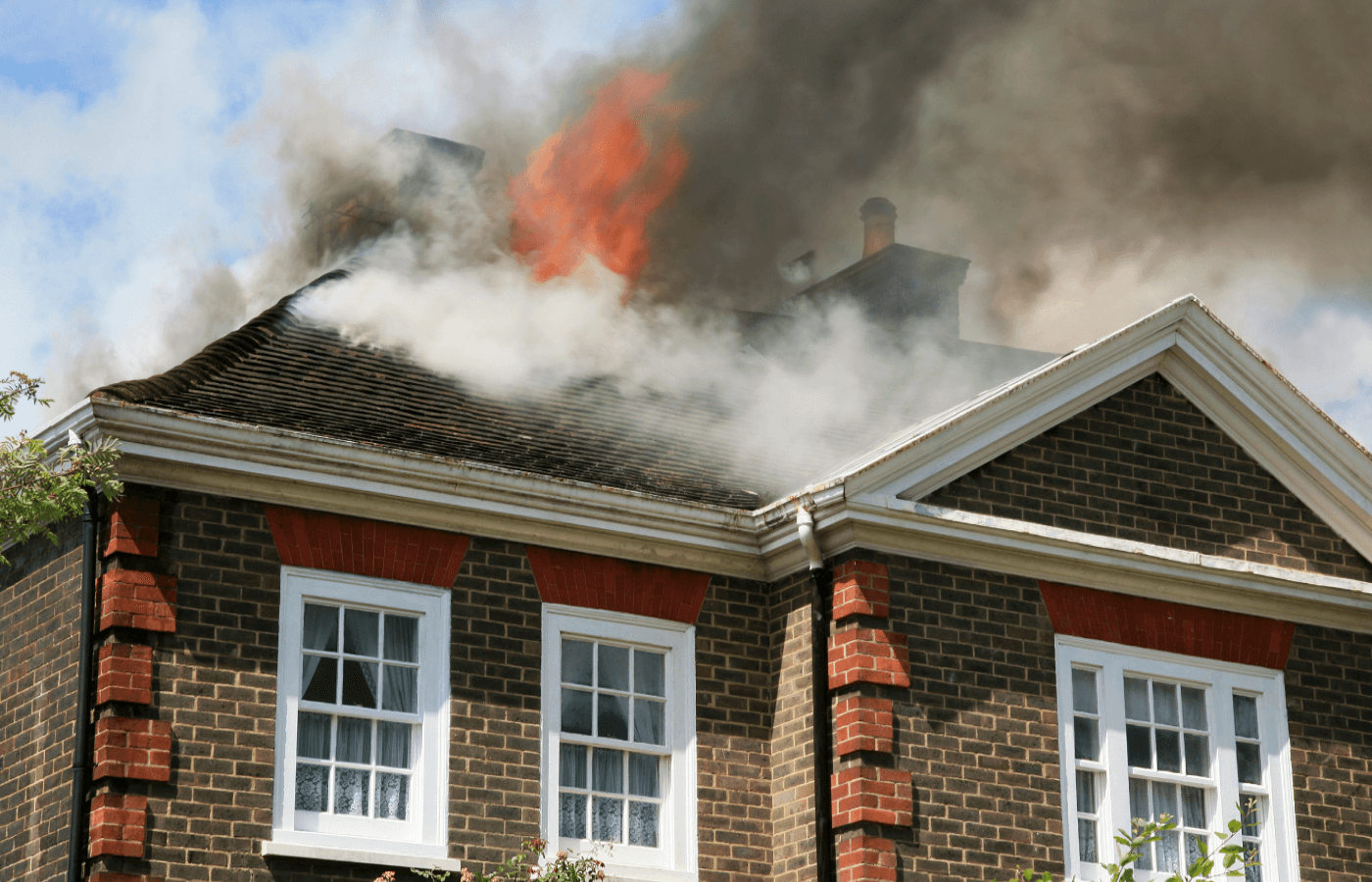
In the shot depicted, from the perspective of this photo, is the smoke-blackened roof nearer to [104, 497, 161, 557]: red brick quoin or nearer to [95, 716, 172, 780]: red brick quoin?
[104, 497, 161, 557]: red brick quoin

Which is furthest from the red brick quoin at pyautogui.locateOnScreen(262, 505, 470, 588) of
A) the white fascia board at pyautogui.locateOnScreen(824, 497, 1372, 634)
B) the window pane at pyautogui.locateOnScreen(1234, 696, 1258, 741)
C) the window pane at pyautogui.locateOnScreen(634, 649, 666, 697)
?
the window pane at pyautogui.locateOnScreen(1234, 696, 1258, 741)

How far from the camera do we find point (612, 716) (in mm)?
13633

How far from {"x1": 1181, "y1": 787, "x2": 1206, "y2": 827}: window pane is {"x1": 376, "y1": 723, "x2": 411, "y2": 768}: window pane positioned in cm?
603

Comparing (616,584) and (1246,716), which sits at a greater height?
(616,584)

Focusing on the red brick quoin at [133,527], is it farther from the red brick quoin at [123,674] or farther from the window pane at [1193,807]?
the window pane at [1193,807]

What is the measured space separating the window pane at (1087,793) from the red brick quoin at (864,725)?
177cm

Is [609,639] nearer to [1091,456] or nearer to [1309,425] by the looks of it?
[1091,456]

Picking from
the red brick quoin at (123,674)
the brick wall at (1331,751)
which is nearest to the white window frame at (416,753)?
the red brick quoin at (123,674)

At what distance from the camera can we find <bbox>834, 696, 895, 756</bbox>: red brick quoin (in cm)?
1312

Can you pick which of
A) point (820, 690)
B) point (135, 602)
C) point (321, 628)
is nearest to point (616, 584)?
point (820, 690)

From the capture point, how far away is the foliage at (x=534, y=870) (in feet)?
38.5

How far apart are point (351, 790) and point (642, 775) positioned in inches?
89.1

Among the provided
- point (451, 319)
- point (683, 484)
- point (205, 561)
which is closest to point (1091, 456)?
point (683, 484)

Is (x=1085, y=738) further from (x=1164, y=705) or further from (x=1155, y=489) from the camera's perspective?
(x=1155, y=489)
